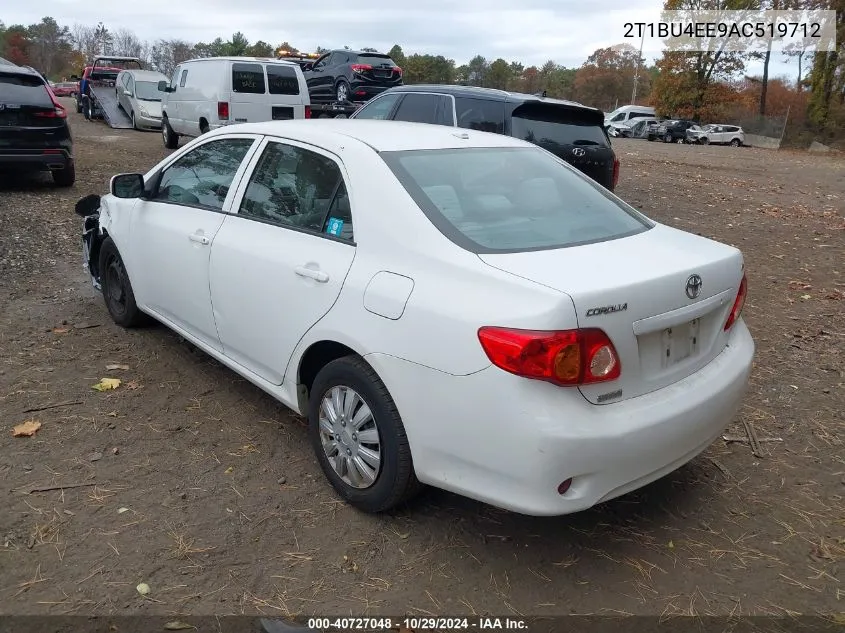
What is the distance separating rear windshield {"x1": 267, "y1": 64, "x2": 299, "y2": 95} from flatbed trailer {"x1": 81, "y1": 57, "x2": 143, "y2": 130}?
7.67 metres

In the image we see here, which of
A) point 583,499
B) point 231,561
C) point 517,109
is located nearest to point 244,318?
point 231,561

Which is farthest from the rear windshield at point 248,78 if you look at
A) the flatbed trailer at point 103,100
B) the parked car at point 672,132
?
the parked car at point 672,132

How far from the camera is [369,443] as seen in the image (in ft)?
9.74

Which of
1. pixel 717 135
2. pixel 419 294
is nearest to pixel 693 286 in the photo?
pixel 419 294

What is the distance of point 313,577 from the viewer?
274 centimetres

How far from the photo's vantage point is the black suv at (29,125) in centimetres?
883

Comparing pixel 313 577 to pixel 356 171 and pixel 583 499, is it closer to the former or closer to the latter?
pixel 583 499

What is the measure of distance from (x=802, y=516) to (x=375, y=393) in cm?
204

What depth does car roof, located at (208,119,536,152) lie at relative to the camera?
338cm

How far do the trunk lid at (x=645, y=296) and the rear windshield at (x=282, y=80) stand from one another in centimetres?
1257

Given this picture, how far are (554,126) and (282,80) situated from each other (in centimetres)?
856

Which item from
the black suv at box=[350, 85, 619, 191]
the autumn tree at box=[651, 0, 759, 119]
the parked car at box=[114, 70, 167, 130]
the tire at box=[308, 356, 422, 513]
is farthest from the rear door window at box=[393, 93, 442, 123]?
the autumn tree at box=[651, 0, 759, 119]

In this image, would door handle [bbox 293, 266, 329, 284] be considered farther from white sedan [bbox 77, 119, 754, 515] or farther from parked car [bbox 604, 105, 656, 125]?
parked car [bbox 604, 105, 656, 125]

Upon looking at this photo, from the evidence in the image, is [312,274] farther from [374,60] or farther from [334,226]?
[374,60]
